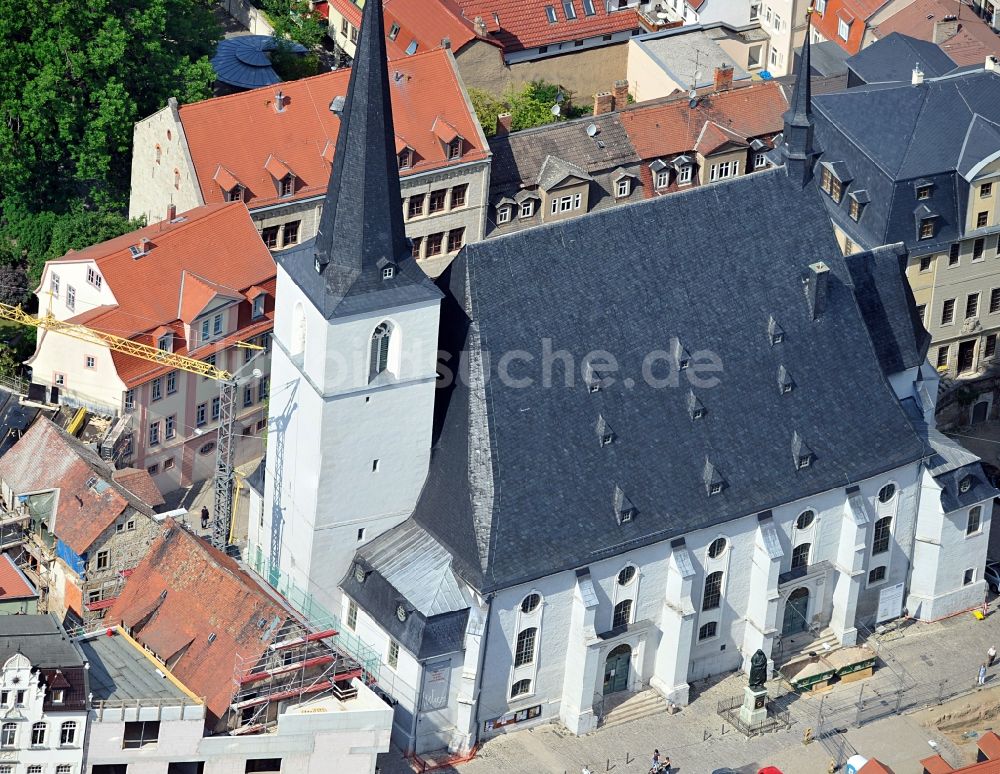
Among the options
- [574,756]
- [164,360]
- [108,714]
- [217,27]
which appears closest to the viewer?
[108,714]

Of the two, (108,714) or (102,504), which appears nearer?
(108,714)

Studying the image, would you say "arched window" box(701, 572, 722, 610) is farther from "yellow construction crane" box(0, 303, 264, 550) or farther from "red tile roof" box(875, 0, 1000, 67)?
"red tile roof" box(875, 0, 1000, 67)

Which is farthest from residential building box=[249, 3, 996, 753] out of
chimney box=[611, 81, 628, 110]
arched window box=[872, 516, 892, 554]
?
chimney box=[611, 81, 628, 110]

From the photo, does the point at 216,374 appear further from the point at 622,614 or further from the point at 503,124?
the point at 503,124

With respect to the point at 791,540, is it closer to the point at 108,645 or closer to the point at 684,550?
the point at 684,550

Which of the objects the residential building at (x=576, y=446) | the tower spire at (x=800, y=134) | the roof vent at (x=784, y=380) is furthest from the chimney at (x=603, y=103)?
the roof vent at (x=784, y=380)

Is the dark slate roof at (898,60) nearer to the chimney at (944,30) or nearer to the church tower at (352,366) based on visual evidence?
the chimney at (944,30)

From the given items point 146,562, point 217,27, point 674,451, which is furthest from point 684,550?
point 217,27
